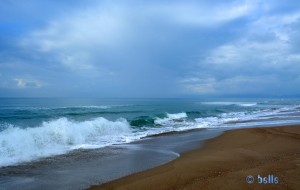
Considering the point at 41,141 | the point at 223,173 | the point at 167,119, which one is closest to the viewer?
the point at 223,173

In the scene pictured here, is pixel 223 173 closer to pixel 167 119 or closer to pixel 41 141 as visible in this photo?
pixel 41 141

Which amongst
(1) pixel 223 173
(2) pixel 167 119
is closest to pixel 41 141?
(1) pixel 223 173

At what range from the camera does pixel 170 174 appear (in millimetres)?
6137

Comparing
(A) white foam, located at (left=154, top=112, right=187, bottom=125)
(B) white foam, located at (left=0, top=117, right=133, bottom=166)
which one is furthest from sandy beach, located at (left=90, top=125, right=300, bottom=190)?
(A) white foam, located at (left=154, top=112, right=187, bottom=125)

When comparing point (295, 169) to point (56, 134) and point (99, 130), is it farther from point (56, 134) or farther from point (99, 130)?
point (99, 130)

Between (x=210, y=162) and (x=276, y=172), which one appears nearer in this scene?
(x=276, y=172)

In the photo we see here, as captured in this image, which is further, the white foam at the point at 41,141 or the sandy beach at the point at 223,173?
the white foam at the point at 41,141

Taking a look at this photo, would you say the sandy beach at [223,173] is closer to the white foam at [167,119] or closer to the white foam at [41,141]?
the white foam at [41,141]

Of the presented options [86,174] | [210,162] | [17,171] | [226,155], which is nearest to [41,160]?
[17,171]

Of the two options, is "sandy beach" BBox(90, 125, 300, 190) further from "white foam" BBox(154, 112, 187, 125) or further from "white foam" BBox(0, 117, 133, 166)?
"white foam" BBox(154, 112, 187, 125)

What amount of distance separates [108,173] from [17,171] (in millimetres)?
2802

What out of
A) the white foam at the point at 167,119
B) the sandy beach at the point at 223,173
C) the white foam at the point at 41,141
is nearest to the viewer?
the sandy beach at the point at 223,173

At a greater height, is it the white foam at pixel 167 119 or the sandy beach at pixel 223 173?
the sandy beach at pixel 223 173

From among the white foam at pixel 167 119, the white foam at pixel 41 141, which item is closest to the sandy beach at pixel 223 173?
the white foam at pixel 41 141
